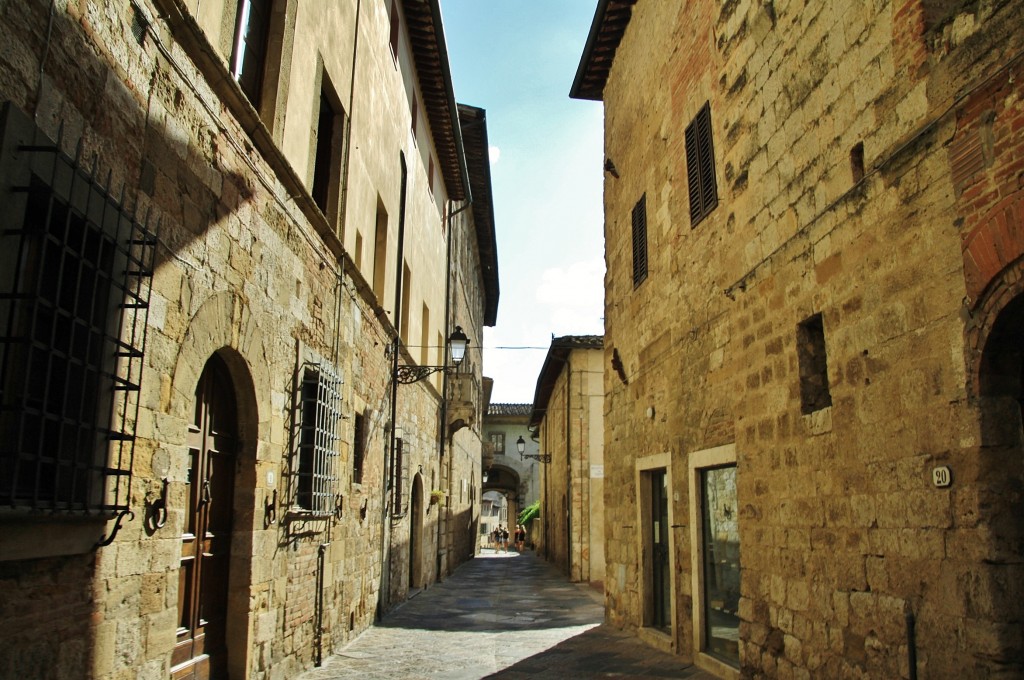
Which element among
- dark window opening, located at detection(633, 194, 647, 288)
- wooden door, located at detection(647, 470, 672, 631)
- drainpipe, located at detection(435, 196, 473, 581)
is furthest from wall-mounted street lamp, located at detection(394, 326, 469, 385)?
drainpipe, located at detection(435, 196, 473, 581)

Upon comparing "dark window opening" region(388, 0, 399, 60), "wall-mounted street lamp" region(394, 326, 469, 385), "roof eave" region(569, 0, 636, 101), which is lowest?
"wall-mounted street lamp" region(394, 326, 469, 385)

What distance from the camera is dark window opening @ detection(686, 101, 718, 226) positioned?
711cm

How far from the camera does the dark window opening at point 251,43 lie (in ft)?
17.9

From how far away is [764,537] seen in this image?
571cm

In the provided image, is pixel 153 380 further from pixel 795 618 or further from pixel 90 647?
pixel 795 618

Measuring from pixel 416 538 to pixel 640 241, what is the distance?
22.4ft

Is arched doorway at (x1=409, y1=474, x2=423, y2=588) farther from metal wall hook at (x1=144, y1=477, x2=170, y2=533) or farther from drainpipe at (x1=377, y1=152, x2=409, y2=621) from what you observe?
metal wall hook at (x1=144, y1=477, x2=170, y2=533)

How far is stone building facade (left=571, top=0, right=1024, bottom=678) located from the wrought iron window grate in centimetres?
379

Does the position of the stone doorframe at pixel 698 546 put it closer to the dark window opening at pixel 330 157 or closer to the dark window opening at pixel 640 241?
the dark window opening at pixel 640 241

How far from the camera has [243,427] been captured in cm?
548

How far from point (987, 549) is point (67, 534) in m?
3.91

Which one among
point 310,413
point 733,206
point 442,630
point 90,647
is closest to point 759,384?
point 733,206

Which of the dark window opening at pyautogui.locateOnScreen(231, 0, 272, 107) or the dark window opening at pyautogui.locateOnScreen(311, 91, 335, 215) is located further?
the dark window opening at pyautogui.locateOnScreen(311, 91, 335, 215)

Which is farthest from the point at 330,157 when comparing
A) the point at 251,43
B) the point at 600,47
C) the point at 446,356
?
the point at 446,356
